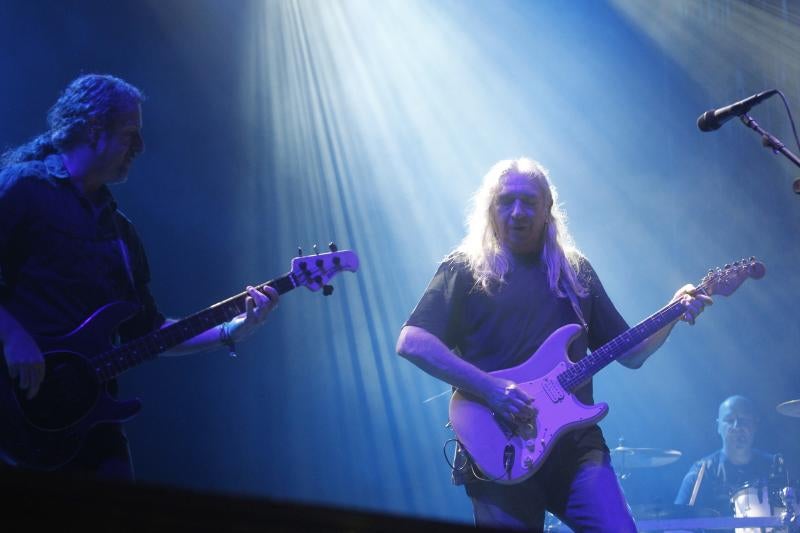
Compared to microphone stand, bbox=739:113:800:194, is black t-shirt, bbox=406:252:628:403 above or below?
below

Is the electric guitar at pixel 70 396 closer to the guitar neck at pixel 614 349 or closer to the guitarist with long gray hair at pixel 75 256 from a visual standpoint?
the guitarist with long gray hair at pixel 75 256

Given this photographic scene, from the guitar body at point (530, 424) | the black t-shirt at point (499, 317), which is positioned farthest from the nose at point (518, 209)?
the guitar body at point (530, 424)

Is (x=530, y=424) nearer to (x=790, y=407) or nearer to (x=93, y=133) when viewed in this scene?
(x=93, y=133)

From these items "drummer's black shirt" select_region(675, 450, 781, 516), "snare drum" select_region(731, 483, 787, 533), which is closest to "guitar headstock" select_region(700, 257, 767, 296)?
"snare drum" select_region(731, 483, 787, 533)

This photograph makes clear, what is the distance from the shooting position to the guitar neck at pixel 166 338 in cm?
290

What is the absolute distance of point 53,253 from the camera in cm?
293

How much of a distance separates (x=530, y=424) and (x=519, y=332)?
417 mm

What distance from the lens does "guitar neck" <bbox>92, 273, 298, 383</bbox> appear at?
2.90 m

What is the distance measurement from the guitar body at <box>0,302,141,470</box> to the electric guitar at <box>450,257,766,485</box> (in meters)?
1.30

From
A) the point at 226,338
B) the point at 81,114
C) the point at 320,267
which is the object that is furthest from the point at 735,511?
the point at 81,114

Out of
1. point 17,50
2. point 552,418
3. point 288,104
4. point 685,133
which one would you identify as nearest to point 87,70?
point 17,50

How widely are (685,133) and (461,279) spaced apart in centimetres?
618

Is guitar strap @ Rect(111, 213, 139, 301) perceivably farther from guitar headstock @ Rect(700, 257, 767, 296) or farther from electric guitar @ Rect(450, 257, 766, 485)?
guitar headstock @ Rect(700, 257, 767, 296)

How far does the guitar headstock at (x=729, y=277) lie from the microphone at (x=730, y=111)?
70 centimetres
